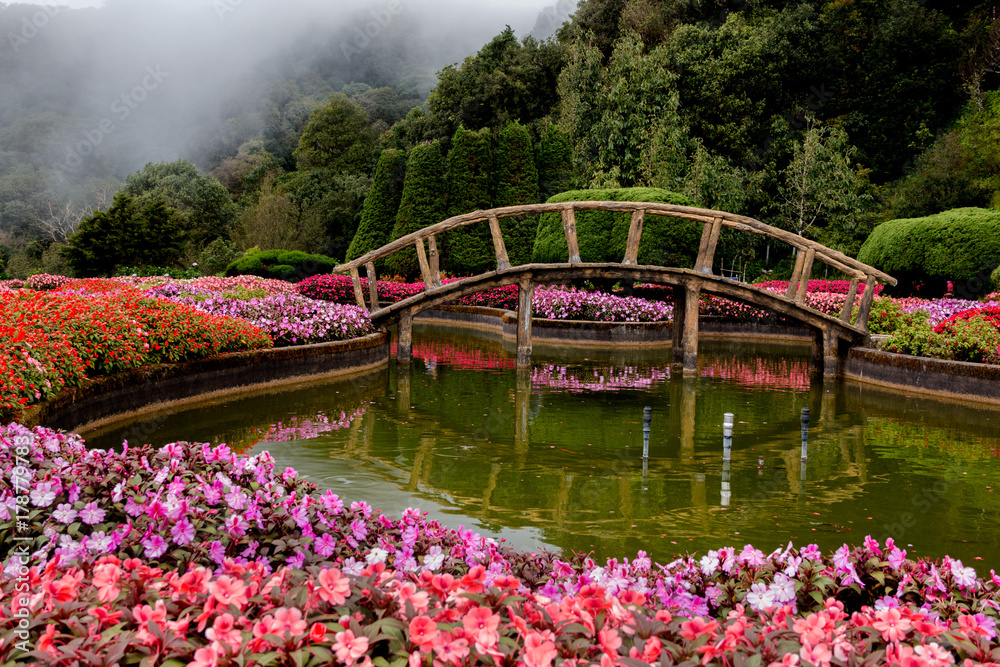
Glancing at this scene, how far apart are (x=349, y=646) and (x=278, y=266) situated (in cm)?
2918

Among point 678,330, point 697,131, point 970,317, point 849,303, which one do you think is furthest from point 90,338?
point 697,131

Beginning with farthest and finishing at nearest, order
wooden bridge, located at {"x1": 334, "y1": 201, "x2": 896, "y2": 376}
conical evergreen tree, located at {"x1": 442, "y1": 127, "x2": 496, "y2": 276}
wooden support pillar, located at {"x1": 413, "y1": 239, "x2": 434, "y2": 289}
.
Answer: conical evergreen tree, located at {"x1": 442, "y1": 127, "x2": 496, "y2": 276} < wooden support pillar, located at {"x1": 413, "y1": 239, "x2": 434, "y2": 289} < wooden bridge, located at {"x1": 334, "y1": 201, "x2": 896, "y2": 376}

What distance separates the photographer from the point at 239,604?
8.16 ft

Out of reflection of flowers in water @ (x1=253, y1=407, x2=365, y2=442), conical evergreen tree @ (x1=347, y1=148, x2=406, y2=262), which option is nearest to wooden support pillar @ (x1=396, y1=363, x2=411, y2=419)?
reflection of flowers in water @ (x1=253, y1=407, x2=365, y2=442)

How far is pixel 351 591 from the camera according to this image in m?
2.73

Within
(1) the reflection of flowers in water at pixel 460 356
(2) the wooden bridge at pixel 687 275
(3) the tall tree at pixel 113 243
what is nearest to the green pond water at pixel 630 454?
(2) the wooden bridge at pixel 687 275

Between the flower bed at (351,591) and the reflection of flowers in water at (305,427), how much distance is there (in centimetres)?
521

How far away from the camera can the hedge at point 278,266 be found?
3011cm

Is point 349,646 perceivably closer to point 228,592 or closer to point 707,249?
point 228,592

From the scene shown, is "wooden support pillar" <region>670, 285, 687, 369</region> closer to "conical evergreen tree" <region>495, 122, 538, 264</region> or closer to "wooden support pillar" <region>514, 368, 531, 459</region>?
"wooden support pillar" <region>514, 368, 531, 459</region>

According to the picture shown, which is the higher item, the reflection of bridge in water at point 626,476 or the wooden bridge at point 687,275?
the wooden bridge at point 687,275

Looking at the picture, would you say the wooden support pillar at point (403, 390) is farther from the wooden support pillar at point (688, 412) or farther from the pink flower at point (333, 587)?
the pink flower at point (333, 587)

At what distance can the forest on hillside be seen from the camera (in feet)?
110

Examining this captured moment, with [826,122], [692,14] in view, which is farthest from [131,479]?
[692,14]
